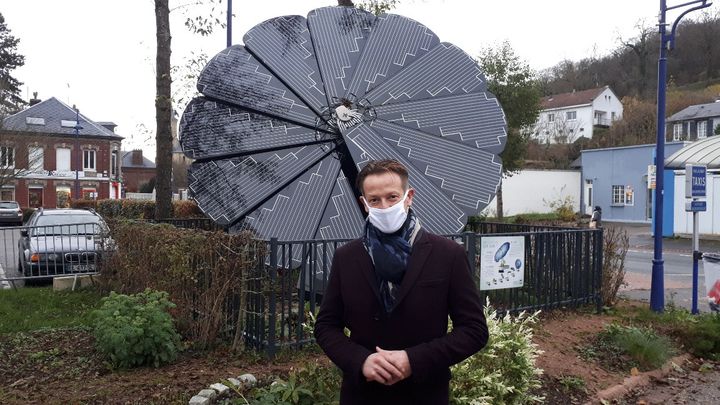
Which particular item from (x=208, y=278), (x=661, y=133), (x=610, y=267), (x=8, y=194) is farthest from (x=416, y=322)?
(x=8, y=194)

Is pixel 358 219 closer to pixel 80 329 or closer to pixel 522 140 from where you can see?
pixel 80 329

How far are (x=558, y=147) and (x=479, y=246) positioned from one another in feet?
187

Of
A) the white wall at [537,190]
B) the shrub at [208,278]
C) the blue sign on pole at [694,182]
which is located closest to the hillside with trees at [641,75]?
the white wall at [537,190]

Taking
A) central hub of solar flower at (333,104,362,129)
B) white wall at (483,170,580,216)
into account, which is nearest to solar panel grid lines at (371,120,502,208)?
central hub of solar flower at (333,104,362,129)

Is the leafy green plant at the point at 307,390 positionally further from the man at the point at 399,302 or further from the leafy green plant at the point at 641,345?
the leafy green plant at the point at 641,345

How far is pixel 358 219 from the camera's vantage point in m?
7.61

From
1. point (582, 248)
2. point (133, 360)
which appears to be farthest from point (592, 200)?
point (133, 360)

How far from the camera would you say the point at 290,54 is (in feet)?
28.7

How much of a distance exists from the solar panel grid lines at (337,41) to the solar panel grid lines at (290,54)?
0.11m

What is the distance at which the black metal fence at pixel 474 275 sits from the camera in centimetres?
606

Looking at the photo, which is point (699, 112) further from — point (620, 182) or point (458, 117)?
point (458, 117)

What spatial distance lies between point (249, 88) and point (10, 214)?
39873 millimetres

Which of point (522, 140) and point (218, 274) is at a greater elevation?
point (522, 140)

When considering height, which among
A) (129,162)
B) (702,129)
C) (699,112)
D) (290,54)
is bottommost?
(290,54)
